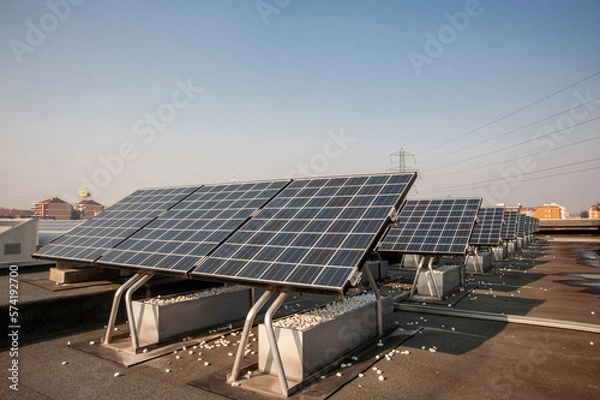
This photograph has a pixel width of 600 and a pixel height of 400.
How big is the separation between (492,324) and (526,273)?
64.2 ft

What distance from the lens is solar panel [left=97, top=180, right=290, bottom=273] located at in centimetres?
1194

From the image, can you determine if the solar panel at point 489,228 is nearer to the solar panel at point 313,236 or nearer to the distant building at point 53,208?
the solar panel at point 313,236

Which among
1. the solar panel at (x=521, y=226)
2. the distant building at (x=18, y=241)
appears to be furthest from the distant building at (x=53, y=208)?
the solar panel at (x=521, y=226)

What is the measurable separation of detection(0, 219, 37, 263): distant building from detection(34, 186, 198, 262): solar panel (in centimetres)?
687

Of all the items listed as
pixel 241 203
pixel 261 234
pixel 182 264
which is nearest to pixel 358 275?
pixel 261 234

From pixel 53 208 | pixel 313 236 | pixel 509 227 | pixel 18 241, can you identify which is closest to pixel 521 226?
pixel 509 227

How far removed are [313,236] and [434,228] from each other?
14.3 m

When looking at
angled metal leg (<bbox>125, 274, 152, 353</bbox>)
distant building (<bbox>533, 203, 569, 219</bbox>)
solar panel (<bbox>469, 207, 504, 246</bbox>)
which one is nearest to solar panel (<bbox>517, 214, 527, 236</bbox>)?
solar panel (<bbox>469, 207, 504, 246</bbox>)

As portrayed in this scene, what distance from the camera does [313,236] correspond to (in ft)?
35.1

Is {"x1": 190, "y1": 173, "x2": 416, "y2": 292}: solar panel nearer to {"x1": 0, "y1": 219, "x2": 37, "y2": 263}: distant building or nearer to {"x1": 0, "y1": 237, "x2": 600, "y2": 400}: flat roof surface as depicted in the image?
{"x1": 0, "y1": 237, "x2": 600, "y2": 400}: flat roof surface

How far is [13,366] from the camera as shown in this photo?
1038 centimetres

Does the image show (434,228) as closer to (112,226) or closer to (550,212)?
(112,226)

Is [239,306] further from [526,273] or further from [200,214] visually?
[526,273]

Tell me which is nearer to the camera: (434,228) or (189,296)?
(189,296)
